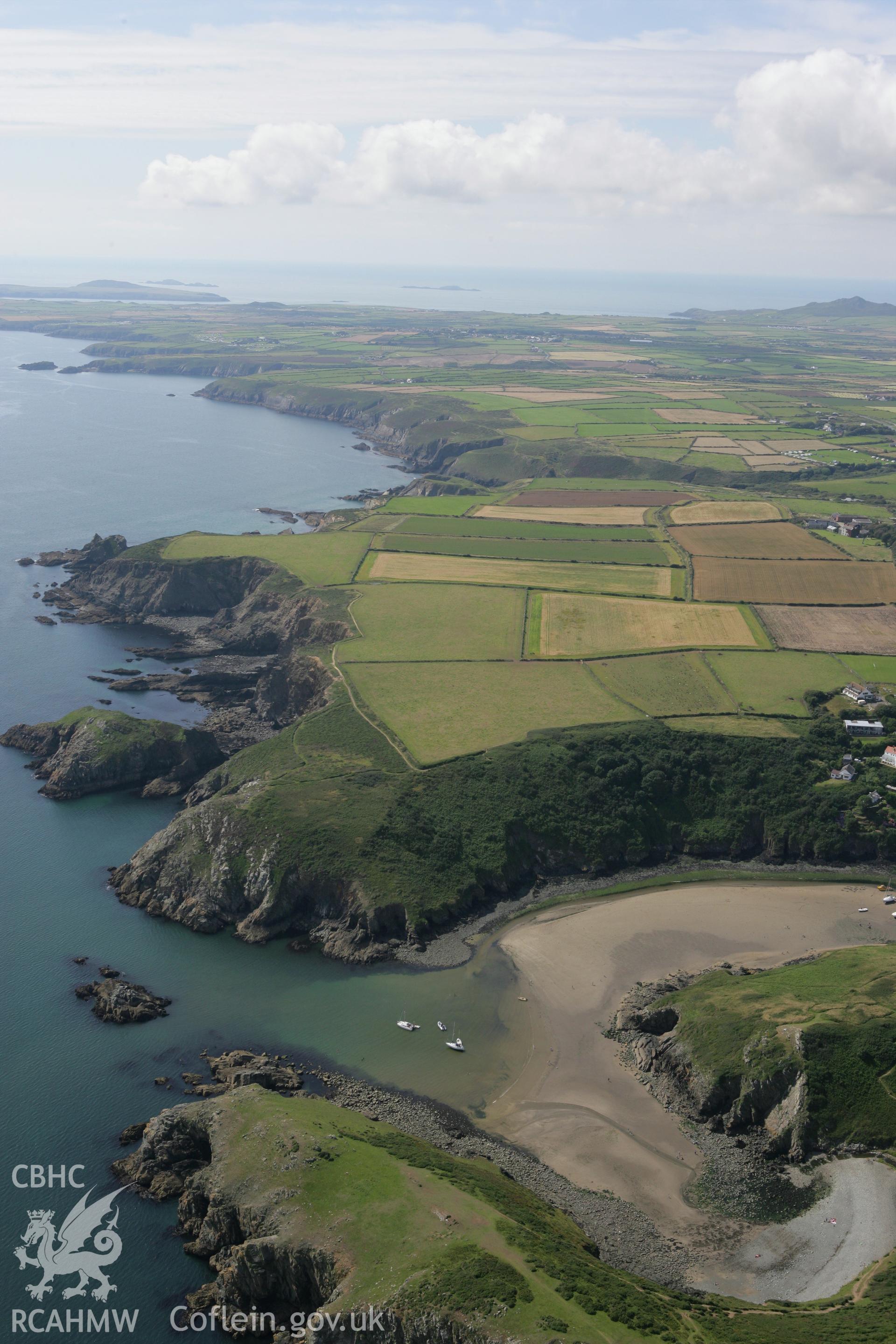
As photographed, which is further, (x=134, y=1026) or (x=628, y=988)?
(x=628, y=988)

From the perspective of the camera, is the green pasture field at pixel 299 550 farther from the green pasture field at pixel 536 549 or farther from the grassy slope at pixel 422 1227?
the grassy slope at pixel 422 1227

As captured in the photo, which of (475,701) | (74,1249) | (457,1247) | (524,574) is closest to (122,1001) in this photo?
(74,1249)

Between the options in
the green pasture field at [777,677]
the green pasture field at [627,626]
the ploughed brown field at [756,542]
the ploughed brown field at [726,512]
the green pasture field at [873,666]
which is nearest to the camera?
the green pasture field at [777,677]

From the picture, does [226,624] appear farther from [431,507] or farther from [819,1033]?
[819,1033]

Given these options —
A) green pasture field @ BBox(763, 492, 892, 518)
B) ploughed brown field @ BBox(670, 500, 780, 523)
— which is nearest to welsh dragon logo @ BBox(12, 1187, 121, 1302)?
ploughed brown field @ BBox(670, 500, 780, 523)

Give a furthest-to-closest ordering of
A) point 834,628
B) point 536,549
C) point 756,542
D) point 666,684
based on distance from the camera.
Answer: point 756,542
point 536,549
point 834,628
point 666,684

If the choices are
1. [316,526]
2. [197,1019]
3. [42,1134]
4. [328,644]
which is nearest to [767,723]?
[328,644]

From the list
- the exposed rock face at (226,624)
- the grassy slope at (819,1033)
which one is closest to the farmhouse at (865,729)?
the grassy slope at (819,1033)
